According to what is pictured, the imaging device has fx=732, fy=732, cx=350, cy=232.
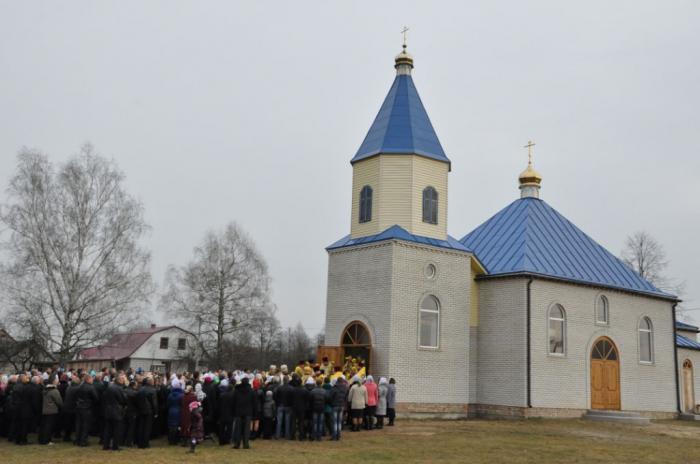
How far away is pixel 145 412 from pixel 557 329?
49.6 feet

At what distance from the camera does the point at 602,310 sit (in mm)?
26578

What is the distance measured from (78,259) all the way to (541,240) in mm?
17035

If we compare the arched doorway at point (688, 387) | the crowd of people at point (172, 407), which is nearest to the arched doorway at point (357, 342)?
the crowd of people at point (172, 407)

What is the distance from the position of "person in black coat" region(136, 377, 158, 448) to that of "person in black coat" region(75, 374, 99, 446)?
0.99m

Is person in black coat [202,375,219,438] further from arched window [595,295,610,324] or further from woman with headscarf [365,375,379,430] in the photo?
arched window [595,295,610,324]

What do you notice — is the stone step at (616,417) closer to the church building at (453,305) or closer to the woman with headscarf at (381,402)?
the church building at (453,305)

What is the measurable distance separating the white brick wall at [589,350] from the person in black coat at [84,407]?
14.2 metres

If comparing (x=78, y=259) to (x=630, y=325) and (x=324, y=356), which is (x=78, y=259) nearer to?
(x=324, y=356)

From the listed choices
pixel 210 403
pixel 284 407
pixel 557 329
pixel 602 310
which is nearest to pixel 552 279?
pixel 557 329

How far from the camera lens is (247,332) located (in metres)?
39.4

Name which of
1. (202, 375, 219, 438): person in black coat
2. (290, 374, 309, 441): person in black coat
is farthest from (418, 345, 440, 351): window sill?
(202, 375, 219, 438): person in black coat

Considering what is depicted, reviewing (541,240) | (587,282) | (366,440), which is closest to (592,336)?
(587,282)

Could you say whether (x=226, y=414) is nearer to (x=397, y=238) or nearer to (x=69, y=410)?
(x=69, y=410)

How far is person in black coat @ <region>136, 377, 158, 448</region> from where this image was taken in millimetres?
14703
